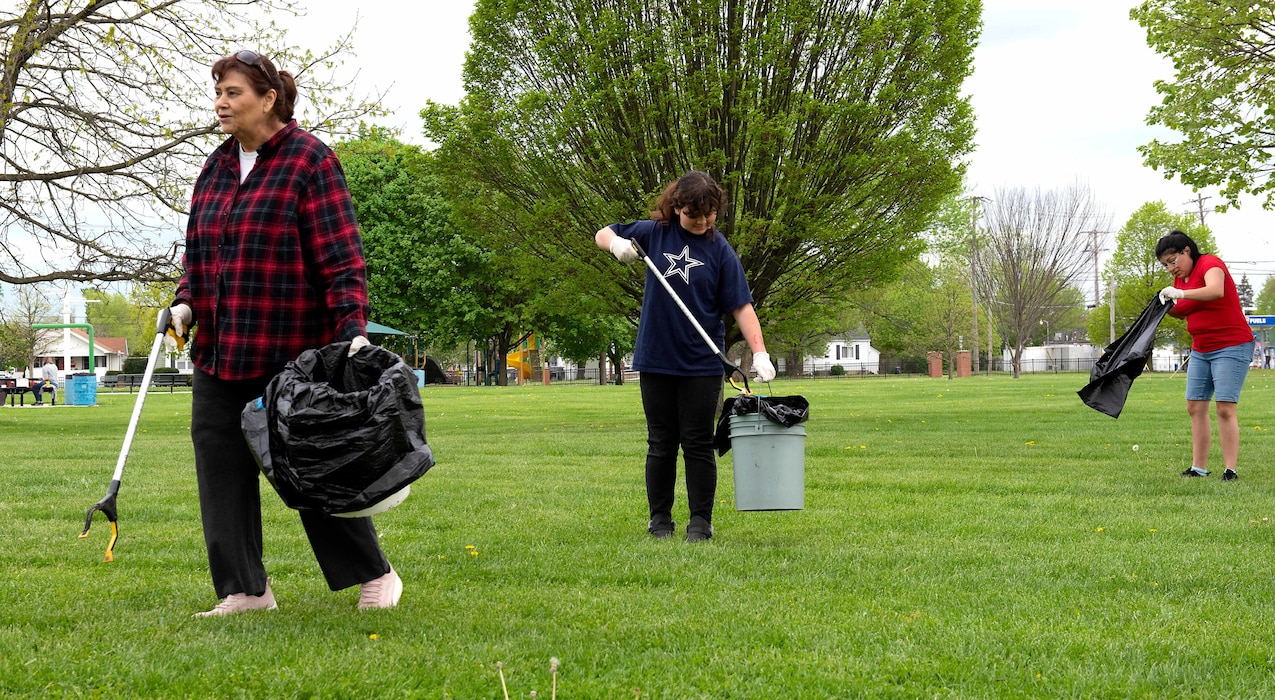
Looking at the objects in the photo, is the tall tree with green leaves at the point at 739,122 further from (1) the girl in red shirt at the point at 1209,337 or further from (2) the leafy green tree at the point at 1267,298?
(2) the leafy green tree at the point at 1267,298

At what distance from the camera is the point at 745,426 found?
5.34 meters

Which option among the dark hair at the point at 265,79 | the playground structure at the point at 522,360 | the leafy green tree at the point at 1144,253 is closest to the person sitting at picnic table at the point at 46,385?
the dark hair at the point at 265,79

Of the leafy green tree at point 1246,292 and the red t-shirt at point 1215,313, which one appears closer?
the red t-shirt at point 1215,313

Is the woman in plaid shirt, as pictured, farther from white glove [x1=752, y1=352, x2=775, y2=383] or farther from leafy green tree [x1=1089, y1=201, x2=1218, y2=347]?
leafy green tree [x1=1089, y1=201, x2=1218, y2=347]

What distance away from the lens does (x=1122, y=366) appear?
26.8 feet

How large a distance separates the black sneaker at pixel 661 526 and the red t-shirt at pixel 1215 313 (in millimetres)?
4585

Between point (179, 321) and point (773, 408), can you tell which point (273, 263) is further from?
point (773, 408)

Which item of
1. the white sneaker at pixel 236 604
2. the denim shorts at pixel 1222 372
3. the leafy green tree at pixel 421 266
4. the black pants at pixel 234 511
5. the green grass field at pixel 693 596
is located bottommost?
the green grass field at pixel 693 596

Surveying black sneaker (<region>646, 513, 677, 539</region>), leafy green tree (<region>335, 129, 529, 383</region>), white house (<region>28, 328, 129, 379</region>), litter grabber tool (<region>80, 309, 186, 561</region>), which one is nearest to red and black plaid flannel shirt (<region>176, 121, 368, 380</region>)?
litter grabber tool (<region>80, 309, 186, 561</region>)

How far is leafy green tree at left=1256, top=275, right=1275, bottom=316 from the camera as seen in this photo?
10062 centimetres

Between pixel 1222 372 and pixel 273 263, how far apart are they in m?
6.89

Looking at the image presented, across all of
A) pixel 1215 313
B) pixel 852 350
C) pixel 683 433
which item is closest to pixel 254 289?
pixel 683 433

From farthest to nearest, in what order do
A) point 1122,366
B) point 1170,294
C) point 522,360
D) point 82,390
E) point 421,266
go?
point 522,360
point 421,266
point 82,390
point 1122,366
point 1170,294

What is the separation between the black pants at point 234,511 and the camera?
3.71 meters
